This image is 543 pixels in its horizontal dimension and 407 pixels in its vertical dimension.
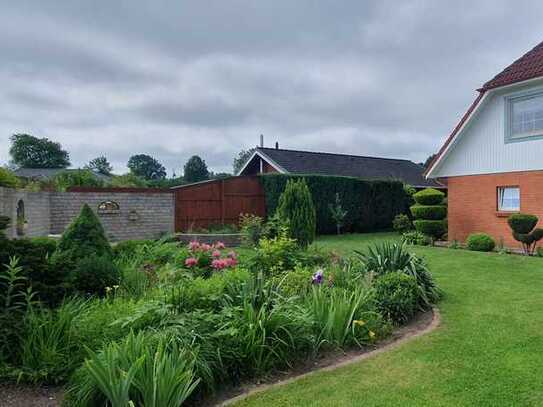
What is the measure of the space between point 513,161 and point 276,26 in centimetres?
834

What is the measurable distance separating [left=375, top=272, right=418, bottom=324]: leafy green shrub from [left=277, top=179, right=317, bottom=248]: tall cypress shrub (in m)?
5.72

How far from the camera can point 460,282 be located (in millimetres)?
7156

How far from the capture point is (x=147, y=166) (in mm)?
77938

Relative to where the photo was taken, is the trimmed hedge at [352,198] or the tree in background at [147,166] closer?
the trimmed hedge at [352,198]

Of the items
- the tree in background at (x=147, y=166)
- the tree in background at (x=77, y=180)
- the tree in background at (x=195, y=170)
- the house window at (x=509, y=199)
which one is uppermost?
the tree in background at (x=147, y=166)

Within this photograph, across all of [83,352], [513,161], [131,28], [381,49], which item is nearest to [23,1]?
[131,28]

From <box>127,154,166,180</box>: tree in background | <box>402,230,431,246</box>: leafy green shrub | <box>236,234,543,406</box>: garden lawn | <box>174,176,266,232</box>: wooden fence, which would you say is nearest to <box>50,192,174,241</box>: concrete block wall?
<box>174,176,266,232</box>: wooden fence

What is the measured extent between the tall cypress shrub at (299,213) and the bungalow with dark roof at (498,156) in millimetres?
6079

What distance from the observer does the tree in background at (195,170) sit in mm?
57281

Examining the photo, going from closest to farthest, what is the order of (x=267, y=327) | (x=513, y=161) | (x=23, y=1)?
(x=267, y=327) → (x=23, y=1) → (x=513, y=161)

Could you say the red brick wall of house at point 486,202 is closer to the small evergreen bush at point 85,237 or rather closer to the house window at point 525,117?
the house window at point 525,117

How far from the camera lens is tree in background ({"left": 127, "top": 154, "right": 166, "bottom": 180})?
75.1 m

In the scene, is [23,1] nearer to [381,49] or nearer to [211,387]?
[211,387]

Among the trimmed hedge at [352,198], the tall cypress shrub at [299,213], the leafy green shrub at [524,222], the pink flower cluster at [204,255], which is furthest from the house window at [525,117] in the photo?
the pink flower cluster at [204,255]
